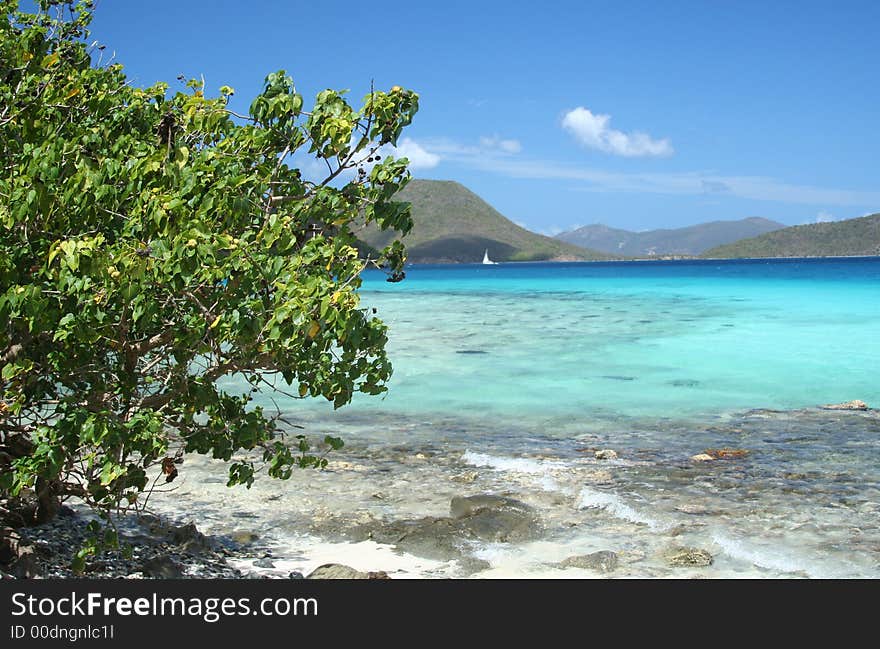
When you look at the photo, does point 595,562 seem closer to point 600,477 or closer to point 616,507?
point 616,507

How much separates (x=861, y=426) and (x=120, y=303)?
1138 cm

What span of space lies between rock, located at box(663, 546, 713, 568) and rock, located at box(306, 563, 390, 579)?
2.38 m

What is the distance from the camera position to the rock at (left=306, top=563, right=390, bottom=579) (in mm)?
6602

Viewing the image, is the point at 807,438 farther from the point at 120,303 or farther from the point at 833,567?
the point at 120,303

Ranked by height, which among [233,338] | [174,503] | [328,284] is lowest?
[174,503]

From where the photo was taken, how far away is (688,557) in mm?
7230

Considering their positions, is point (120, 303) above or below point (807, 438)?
above

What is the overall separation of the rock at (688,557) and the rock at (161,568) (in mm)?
3926

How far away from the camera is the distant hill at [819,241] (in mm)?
170750

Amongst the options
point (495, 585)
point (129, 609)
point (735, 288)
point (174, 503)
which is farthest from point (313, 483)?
point (735, 288)

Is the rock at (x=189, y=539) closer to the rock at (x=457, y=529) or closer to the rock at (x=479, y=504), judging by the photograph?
the rock at (x=457, y=529)

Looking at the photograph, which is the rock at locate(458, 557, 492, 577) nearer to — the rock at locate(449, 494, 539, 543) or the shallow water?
the shallow water

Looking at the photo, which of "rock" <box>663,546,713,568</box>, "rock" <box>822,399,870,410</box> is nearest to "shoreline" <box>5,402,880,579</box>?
"rock" <box>663,546,713,568</box>

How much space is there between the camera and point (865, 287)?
60.4m
